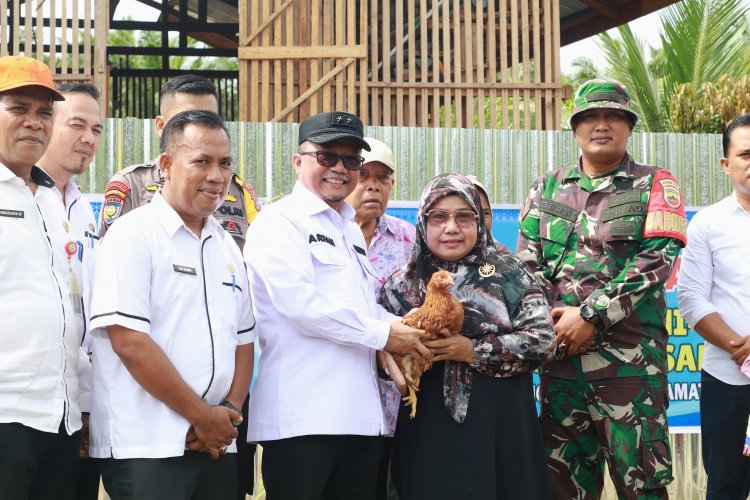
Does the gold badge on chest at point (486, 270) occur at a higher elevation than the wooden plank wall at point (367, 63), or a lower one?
lower

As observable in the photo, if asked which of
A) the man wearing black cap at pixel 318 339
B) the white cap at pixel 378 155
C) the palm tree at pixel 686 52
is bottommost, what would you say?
the man wearing black cap at pixel 318 339

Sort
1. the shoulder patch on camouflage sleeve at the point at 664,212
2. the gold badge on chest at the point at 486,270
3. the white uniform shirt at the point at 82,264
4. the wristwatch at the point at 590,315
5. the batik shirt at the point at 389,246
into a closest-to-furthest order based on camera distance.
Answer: the white uniform shirt at the point at 82,264 → the gold badge on chest at the point at 486,270 → the wristwatch at the point at 590,315 → the shoulder patch on camouflage sleeve at the point at 664,212 → the batik shirt at the point at 389,246

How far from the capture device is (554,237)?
4152mm

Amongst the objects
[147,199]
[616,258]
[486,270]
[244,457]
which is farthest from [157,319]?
[616,258]

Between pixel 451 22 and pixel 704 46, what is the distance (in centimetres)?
864

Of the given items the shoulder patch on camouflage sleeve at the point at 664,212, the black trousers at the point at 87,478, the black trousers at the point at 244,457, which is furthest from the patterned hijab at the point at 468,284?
the black trousers at the point at 87,478

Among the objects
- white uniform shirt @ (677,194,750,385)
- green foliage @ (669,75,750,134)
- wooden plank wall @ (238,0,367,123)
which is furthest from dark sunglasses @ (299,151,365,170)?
green foliage @ (669,75,750,134)

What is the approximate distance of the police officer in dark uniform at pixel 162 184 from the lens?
12.9ft

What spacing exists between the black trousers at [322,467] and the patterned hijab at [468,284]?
1.31 feet

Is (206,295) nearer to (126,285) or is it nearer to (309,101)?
(126,285)

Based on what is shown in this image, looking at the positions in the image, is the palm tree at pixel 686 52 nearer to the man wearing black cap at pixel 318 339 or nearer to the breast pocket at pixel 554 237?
the breast pocket at pixel 554 237

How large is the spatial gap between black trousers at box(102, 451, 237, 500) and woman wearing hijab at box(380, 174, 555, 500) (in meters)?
0.89

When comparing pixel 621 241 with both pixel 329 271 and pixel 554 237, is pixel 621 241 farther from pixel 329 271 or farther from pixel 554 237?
pixel 329 271

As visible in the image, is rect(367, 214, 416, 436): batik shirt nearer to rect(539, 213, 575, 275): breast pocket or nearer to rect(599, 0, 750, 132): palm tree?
rect(539, 213, 575, 275): breast pocket
